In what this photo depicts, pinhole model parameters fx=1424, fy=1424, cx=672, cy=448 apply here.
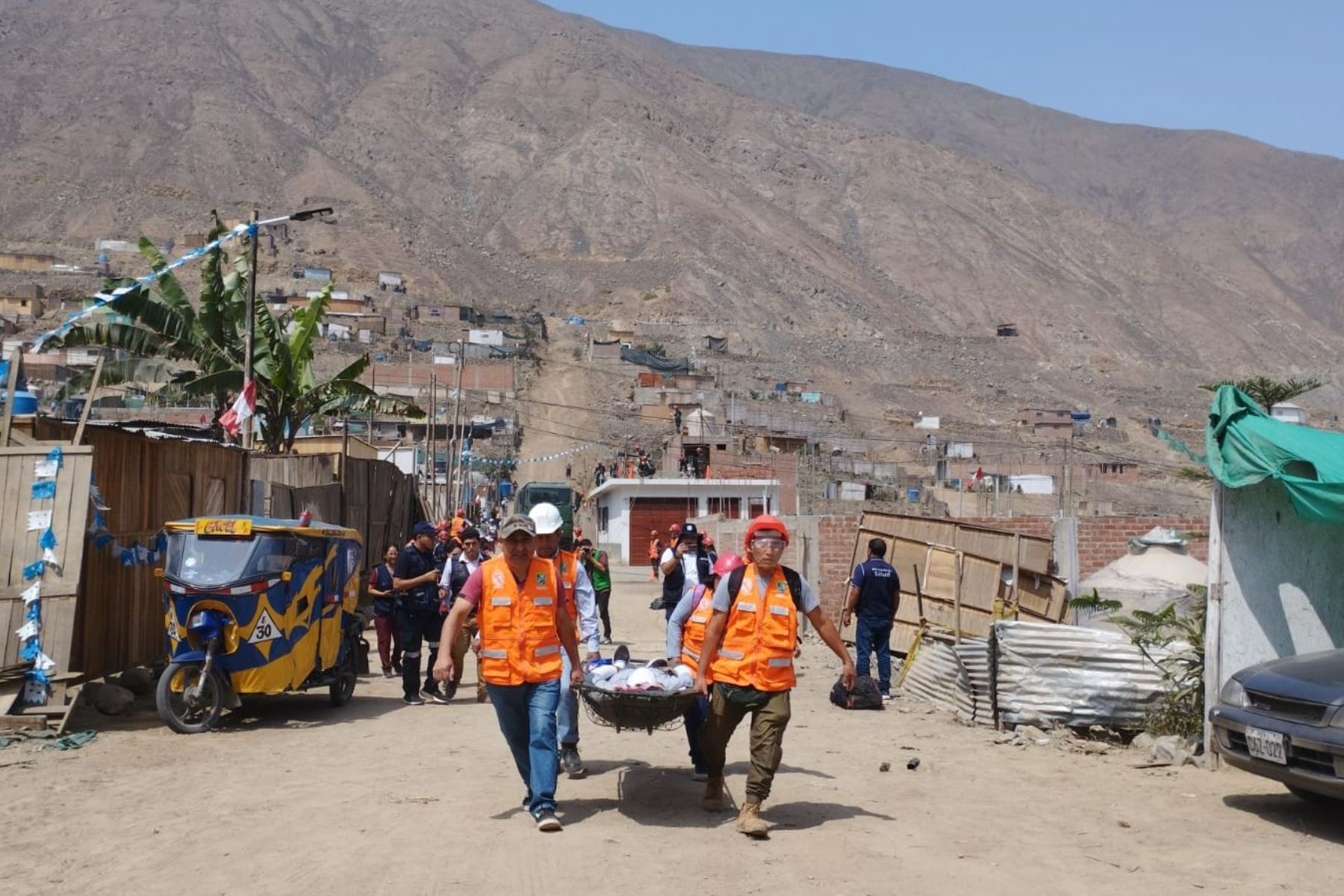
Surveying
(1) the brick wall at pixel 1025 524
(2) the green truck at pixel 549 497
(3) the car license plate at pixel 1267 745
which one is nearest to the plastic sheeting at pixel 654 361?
(2) the green truck at pixel 549 497

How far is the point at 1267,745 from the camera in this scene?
→ 8219 millimetres

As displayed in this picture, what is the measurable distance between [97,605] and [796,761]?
20.2ft

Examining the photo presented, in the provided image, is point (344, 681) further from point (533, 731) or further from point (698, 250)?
point (698, 250)

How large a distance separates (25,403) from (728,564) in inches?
273

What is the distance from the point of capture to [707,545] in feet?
52.9

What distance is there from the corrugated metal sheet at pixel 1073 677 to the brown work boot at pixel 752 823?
14.0ft

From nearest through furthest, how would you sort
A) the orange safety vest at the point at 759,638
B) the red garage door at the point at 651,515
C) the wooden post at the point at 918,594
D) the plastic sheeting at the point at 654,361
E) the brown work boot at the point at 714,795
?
the orange safety vest at the point at 759,638 → the brown work boot at the point at 714,795 → the wooden post at the point at 918,594 → the red garage door at the point at 651,515 → the plastic sheeting at the point at 654,361

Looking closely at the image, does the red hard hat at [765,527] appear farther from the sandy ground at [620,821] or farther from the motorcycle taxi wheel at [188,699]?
the motorcycle taxi wheel at [188,699]

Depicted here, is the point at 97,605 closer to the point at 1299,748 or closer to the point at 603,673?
the point at 603,673

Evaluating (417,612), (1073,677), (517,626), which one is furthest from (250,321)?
(517,626)

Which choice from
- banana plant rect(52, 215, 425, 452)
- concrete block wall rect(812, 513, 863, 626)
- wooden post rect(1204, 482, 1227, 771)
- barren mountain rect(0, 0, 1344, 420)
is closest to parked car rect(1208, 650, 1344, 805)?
wooden post rect(1204, 482, 1227, 771)

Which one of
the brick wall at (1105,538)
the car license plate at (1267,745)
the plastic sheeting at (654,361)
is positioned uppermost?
the plastic sheeting at (654,361)

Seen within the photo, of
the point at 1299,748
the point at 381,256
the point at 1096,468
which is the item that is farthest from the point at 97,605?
the point at 381,256

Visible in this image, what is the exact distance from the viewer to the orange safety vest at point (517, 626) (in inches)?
305
